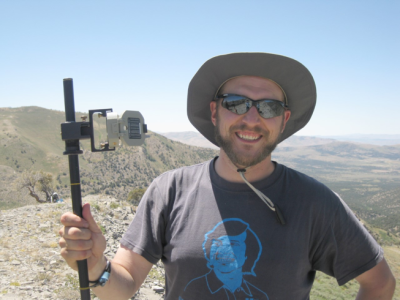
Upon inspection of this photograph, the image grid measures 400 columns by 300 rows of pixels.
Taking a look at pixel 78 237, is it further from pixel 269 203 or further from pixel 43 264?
pixel 43 264

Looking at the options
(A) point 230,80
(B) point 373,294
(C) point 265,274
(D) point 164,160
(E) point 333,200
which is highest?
(A) point 230,80

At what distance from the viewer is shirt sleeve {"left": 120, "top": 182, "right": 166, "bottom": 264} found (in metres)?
2.14

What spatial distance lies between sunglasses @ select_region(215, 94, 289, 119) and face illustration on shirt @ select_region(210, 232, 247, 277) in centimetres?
99

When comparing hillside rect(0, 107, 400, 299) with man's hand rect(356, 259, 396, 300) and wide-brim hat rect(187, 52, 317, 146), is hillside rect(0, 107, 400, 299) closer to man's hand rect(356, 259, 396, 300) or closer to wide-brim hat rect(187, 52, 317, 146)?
wide-brim hat rect(187, 52, 317, 146)

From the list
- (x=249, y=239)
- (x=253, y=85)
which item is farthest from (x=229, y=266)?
(x=253, y=85)

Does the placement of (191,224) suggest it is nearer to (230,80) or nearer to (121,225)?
(230,80)

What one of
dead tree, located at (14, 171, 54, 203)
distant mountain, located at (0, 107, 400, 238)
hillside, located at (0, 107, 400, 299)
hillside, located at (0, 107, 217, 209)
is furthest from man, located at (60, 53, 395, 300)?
hillside, located at (0, 107, 217, 209)

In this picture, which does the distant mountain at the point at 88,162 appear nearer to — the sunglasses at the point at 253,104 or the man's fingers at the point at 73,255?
the man's fingers at the point at 73,255

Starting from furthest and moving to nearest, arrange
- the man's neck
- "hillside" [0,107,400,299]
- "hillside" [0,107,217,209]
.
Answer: "hillside" [0,107,217,209], "hillside" [0,107,400,299], the man's neck

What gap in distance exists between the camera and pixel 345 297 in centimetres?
860

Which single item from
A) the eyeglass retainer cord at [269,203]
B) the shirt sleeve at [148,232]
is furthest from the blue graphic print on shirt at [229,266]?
the shirt sleeve at [148,232]

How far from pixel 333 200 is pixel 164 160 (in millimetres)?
111355

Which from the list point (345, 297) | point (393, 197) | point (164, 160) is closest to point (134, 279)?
point (345, 297)

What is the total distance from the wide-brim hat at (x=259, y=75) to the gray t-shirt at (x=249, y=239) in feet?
2.37
